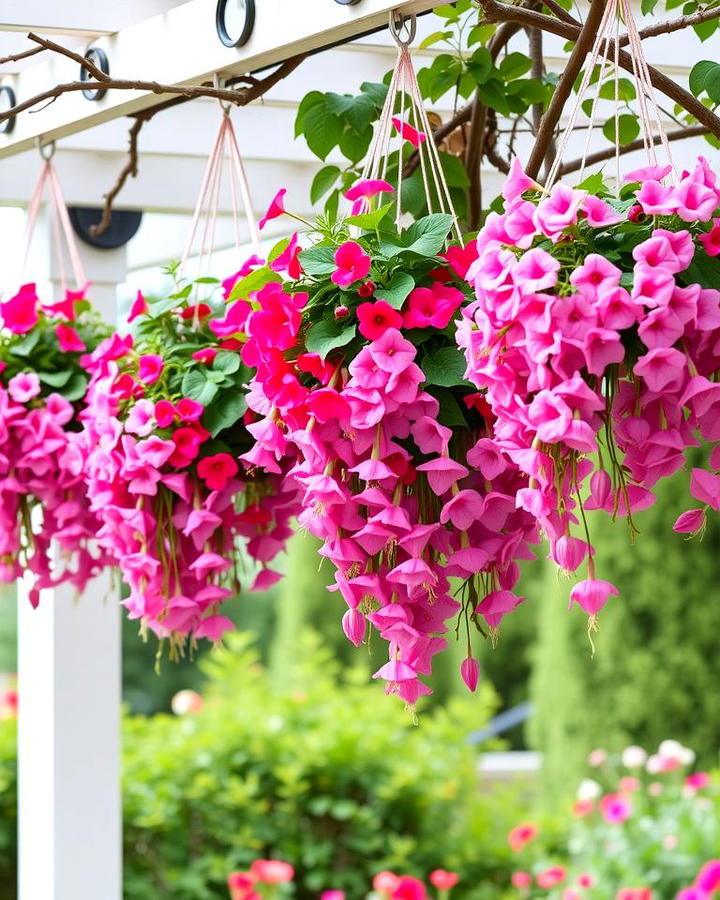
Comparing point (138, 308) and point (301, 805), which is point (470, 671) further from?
point (301, 805)

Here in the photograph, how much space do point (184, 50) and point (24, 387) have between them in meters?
0.43

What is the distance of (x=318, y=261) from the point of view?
0.99 meters

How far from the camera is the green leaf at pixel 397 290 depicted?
94 centimetres

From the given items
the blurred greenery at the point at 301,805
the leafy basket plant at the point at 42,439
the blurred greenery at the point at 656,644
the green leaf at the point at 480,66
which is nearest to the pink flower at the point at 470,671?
the leafy basket plant at the point at 42,439

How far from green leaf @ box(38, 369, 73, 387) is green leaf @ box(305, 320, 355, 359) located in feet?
2.02

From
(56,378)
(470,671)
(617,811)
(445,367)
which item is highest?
(56,378)

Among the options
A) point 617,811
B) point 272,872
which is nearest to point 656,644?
point 617,811

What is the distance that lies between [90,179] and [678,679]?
115 inches

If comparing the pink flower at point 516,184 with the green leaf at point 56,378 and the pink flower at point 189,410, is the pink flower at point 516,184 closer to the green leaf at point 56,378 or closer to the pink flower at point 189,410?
the pink flower at point 189,410

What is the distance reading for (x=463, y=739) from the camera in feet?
13.8

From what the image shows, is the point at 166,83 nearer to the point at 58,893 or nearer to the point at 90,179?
the point at 90,179

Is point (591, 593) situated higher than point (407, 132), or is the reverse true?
point (407, 132)

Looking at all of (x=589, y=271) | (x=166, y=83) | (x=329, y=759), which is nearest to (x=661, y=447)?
(x=589, y=271)

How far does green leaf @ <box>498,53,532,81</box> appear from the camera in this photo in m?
1.44
